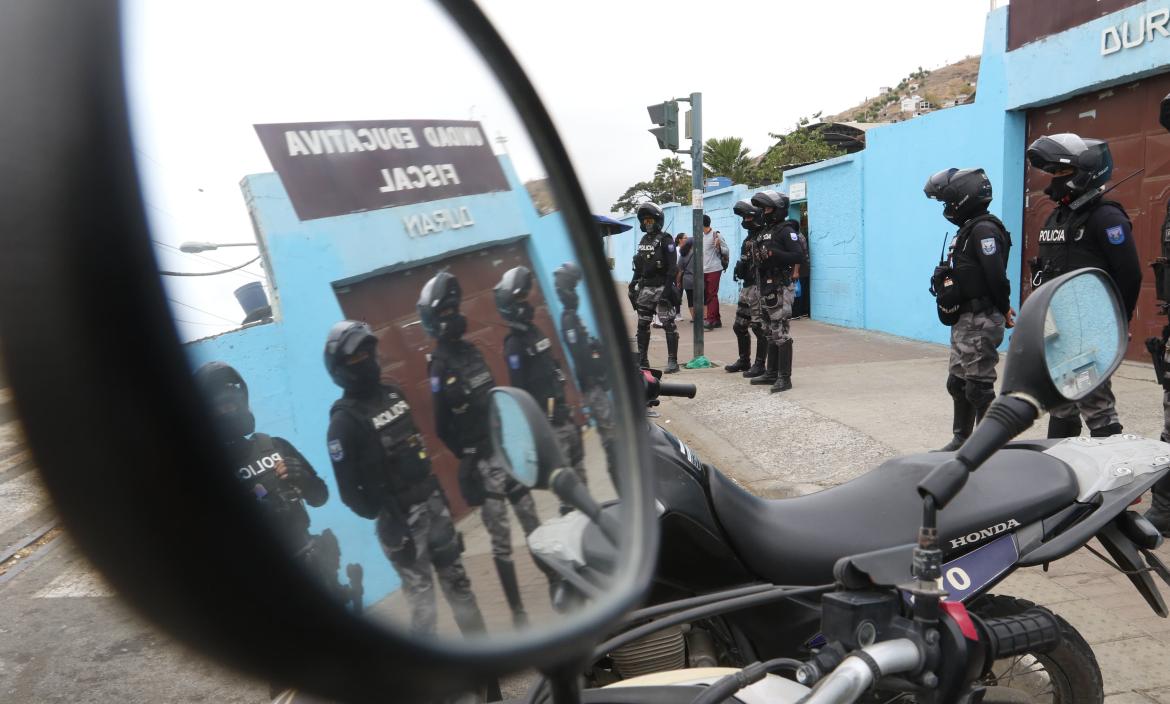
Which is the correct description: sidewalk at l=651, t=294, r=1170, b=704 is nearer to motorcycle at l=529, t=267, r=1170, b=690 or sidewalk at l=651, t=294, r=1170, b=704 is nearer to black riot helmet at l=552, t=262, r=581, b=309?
motorcycle at l=529, t=267, r=1170, b=690

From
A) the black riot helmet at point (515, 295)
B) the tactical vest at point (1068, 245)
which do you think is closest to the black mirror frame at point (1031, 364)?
the black riot helmet at point (515, 295)

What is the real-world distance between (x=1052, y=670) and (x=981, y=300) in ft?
11.9

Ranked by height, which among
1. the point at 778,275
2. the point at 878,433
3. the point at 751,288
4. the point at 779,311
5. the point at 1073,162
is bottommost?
the point at 878,433

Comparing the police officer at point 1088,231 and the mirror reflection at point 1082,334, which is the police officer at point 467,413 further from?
the police officer at point 1088,231

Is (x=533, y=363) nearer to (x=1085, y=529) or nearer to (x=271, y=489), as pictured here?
(x=271, y=489)

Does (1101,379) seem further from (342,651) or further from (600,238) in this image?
(342,651)

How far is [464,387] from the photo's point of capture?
0.54 metres

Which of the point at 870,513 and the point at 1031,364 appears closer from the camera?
the point at 1031,364

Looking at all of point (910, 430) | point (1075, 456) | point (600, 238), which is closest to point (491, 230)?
point (600, 238)

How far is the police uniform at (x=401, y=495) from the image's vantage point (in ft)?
1.52

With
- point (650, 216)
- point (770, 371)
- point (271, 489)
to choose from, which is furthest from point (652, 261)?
point (271, 489)

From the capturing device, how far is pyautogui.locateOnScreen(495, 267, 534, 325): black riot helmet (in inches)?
23.9

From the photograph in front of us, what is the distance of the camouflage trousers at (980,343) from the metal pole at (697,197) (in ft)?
14.5

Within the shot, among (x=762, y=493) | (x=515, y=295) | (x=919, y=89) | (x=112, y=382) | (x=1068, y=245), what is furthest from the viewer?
(x=919, y=89)
